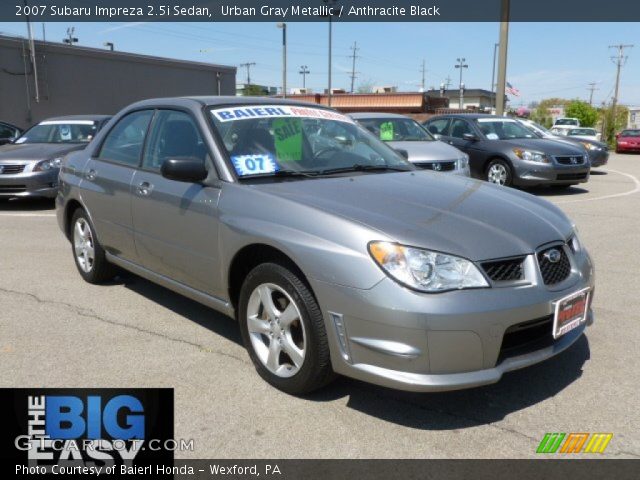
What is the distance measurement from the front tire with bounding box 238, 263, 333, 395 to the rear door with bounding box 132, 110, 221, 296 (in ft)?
1.26

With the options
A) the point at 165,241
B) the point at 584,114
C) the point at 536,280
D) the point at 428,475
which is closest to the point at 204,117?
the point at 165,241

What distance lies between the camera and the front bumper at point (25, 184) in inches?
374

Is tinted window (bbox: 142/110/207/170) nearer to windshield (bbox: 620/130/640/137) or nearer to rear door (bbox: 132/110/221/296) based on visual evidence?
rear door (bbox: 132/110/221/296)

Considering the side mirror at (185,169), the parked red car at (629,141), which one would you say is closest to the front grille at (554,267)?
the side mirror at (185,169)

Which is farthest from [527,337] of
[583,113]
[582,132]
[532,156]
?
[583,113]

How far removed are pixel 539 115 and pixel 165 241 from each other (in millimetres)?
73231

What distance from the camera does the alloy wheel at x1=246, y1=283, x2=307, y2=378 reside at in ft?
10.8

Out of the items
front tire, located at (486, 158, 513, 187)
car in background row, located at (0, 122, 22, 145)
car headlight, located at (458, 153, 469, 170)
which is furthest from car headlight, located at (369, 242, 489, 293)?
car in background row, located at (0, 122, 22, 145)

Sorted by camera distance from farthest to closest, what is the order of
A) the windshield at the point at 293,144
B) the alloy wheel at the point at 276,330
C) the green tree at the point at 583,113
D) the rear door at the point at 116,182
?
the green tree at the point at 583,113, the rear door at the point at 116,182, the windshield at the point at 293,144, the alloy wheel at the point at 276,330

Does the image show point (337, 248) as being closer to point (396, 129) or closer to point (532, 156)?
point (396, 129)

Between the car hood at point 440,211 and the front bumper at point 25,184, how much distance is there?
23.4 ft

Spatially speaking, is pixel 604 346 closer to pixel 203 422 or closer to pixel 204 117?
pixel 203 422

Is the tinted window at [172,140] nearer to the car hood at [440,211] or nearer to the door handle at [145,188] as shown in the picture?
the door handle at [145,188]

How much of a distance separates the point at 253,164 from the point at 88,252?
2366 mm
